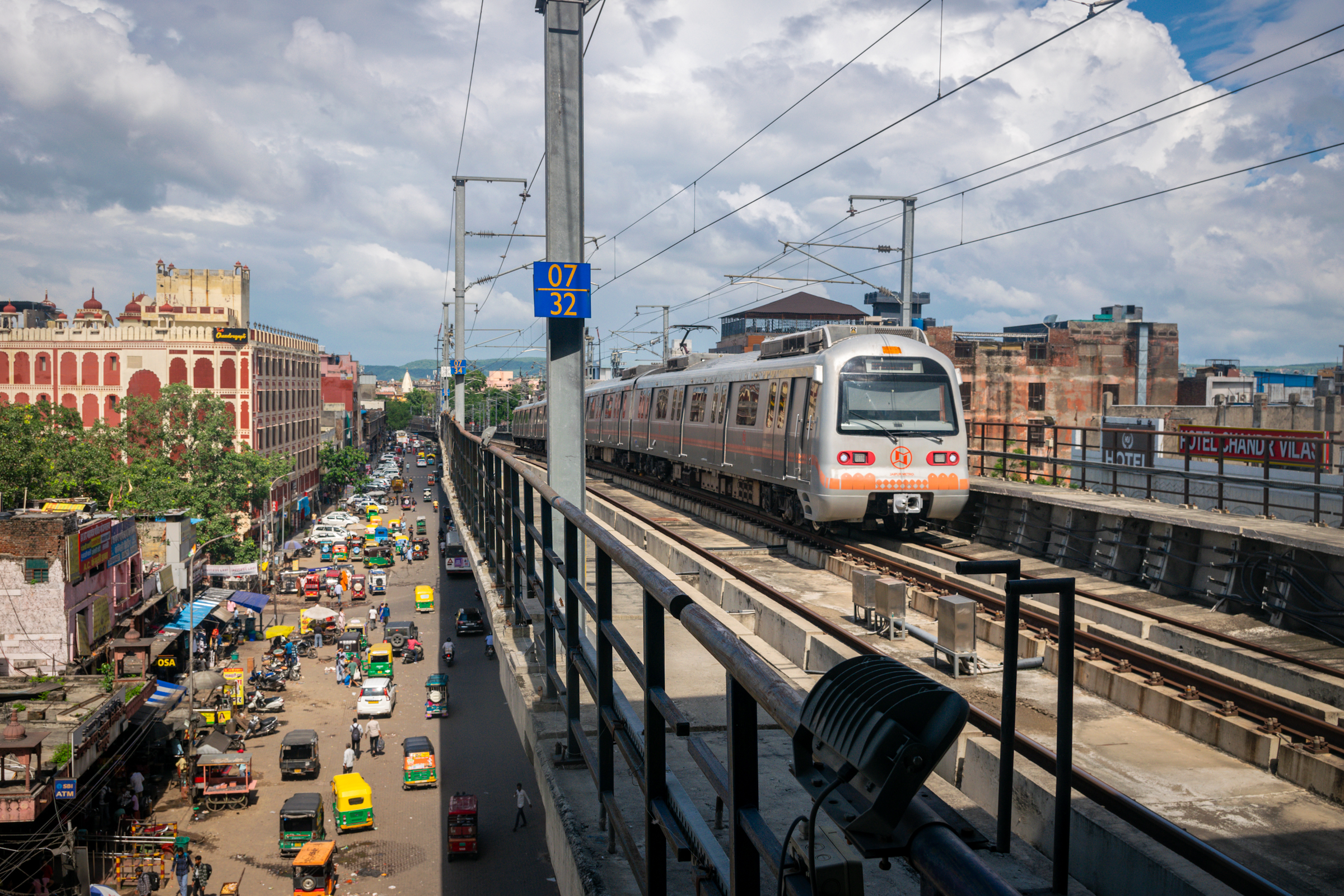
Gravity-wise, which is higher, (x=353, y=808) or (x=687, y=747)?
(x=687, y=747)

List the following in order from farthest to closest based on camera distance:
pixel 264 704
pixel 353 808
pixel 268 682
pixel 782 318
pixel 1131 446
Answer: pixel 782 318
pixel 268 682
pixel 264 704
pixel 1131 446
pixel 353 808

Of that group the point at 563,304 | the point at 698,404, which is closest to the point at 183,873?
the point at 698,404

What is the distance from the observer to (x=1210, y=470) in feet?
72.8

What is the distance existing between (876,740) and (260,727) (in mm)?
38506

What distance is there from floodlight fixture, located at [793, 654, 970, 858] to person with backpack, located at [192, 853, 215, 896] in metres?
26.8

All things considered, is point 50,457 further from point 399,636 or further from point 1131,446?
point 1131,446

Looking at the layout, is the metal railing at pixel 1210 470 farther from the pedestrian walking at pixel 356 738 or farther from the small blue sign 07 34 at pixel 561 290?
the pedestrian walking at pixel 356 738

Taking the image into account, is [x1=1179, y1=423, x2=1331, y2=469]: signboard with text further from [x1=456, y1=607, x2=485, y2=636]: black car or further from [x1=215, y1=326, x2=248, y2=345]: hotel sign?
[x1=215, y1=326, x2=248, y2=345]: hotel sign

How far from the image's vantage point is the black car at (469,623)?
47938mm

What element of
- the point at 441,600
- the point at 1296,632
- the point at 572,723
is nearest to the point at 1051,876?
the point at 572,723

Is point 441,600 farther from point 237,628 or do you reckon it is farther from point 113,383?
point 113,383

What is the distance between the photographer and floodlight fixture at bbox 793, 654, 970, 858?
143cm

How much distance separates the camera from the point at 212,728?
3394cm

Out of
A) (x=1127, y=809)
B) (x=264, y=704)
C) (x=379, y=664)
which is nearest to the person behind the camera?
(x=1127, y=809)
